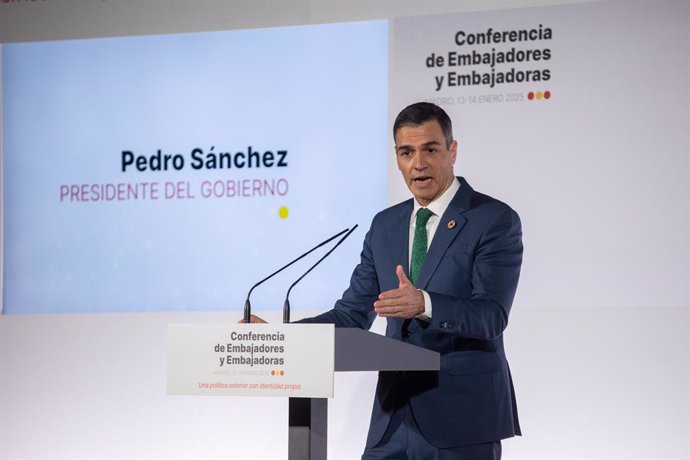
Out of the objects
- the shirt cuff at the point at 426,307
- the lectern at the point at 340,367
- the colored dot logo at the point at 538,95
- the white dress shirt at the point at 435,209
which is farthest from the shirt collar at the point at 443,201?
the colored dot logo at the point at 538,95

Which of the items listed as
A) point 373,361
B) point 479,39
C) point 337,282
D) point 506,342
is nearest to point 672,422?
point 506,342

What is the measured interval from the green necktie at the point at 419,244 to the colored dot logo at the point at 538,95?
4.41 ft

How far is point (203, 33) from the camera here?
5004 mm

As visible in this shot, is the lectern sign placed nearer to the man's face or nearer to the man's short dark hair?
the man's face

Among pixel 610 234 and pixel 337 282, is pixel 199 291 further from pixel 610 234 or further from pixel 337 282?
pixel 610 234

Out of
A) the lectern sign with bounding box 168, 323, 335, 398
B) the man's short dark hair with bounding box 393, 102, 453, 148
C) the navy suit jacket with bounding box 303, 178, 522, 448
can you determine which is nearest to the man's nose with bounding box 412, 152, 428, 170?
the man's short dark hair with bounding box 393, 102, 453, 148

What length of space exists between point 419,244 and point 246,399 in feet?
6.29

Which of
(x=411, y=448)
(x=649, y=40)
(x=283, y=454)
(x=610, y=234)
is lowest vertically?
(x=283, y=454)

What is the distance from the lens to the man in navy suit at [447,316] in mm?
2896

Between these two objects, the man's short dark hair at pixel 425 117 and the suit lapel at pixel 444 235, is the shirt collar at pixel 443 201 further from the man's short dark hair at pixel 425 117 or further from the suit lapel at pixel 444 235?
the man's short dark hair at pixel 425 117

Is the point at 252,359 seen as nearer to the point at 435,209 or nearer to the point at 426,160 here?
the point at 435,209

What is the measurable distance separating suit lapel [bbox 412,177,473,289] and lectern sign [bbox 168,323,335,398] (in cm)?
90

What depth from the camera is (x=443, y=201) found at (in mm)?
3457

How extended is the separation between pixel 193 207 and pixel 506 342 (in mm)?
1721
